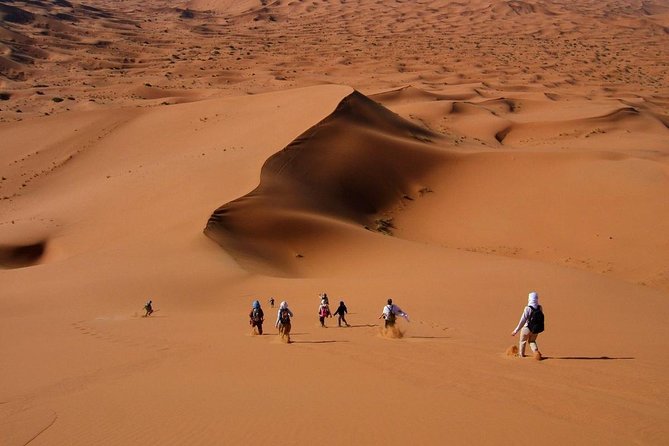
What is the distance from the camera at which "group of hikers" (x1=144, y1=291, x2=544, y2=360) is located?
29.7 ft

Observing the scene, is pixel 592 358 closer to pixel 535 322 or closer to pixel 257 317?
pixel 535 322

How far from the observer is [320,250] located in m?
20.3

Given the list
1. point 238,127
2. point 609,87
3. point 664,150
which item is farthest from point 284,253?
point 609,87

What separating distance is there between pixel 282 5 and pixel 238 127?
244 ft

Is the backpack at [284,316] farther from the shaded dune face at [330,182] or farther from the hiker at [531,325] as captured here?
the shaded dune face at [330,182]

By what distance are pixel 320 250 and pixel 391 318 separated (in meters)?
9.15

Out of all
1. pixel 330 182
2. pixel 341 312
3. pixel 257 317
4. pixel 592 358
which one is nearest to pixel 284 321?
pixel 257 317

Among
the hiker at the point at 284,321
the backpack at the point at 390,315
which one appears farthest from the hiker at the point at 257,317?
the backpack at the point at 390,315

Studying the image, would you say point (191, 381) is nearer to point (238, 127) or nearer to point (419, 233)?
point (419, 233)

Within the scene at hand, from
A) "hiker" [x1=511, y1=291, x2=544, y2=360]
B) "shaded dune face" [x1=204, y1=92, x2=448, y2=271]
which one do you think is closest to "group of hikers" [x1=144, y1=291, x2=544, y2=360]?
"hiker" [x1=511, y1=291, x2=544, y2=360]

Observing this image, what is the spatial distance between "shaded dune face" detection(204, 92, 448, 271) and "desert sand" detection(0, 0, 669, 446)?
0.11 meters

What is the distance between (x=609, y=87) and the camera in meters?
62.3

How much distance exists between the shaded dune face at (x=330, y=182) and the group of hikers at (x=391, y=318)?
5958mm

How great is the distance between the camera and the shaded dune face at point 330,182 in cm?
2055
